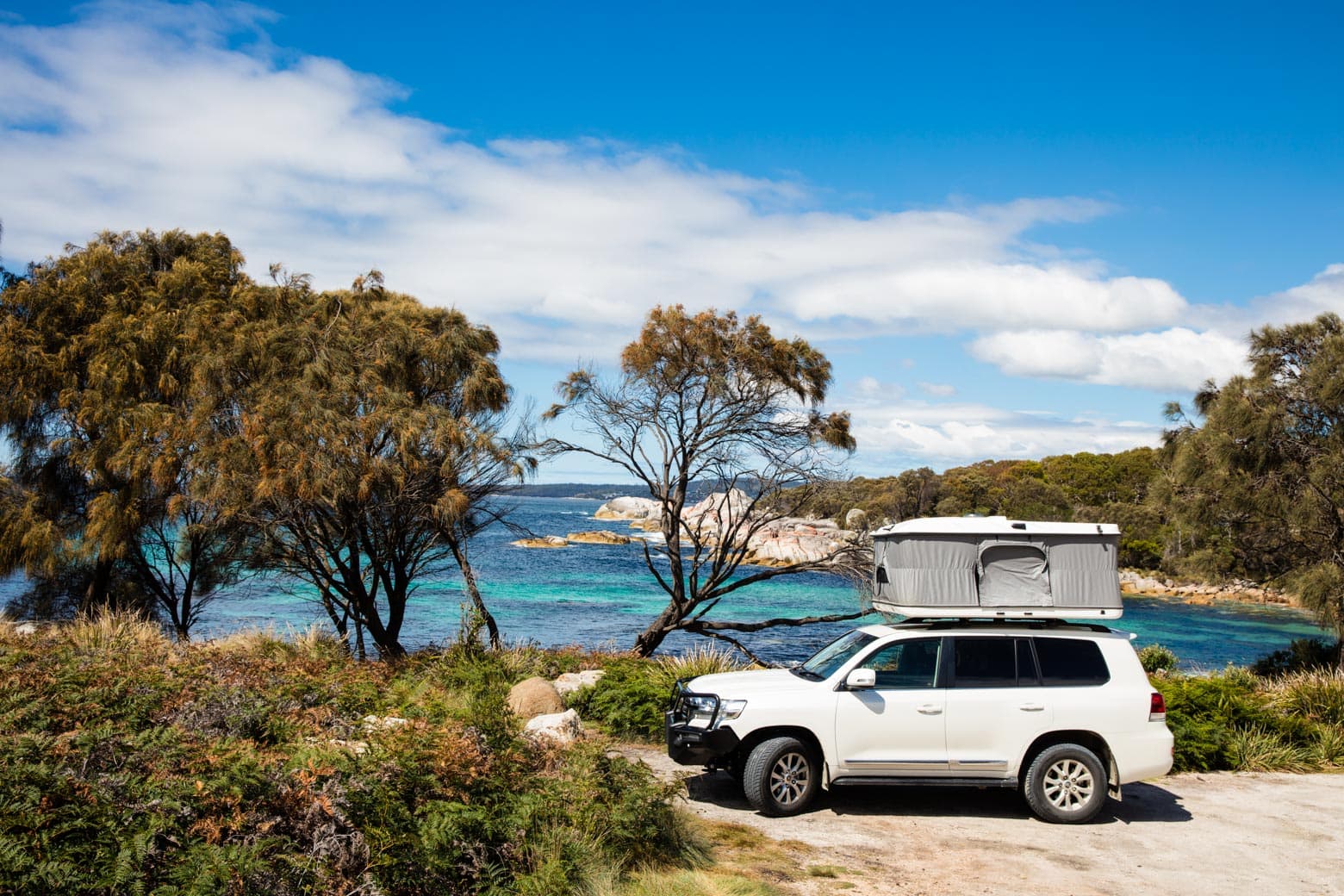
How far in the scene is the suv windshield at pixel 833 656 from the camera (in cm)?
920

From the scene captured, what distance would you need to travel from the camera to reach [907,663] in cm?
907

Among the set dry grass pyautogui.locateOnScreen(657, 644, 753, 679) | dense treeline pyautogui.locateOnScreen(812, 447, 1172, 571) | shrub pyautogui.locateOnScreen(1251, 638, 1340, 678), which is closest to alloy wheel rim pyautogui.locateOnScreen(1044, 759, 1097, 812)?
dry grass pyautogui.locateOnScreen(657, 644, 753, 679)

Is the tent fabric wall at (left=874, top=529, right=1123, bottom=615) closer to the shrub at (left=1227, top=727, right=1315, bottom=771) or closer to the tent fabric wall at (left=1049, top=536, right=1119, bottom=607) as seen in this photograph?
the tent fabric wall at (left=1049, top=536, right=1119, bottom=607)

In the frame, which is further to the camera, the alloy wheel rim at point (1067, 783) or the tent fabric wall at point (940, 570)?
the tent fabric wall at point (940, 570)

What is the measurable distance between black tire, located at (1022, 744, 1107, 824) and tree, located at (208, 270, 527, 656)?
9882mm

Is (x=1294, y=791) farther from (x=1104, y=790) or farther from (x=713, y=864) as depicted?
(x=713, y=864)

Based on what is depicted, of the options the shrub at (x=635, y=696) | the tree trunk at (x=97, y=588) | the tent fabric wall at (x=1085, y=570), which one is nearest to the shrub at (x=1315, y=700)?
the tent fabric wall at (x=1085, y=570)

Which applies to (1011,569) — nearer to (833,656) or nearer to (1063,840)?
(833,656)

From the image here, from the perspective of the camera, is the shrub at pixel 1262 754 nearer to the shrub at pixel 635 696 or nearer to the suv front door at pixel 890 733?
the suv front door at pixel 890 733

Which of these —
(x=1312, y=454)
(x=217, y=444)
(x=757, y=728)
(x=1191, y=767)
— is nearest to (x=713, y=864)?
(x=757, y=728)

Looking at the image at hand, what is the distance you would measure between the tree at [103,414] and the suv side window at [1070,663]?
13349 mm

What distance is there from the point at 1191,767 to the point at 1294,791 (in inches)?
43.3

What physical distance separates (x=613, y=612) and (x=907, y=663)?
99.7ft

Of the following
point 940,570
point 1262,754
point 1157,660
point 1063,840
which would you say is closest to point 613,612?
point 1157,660
